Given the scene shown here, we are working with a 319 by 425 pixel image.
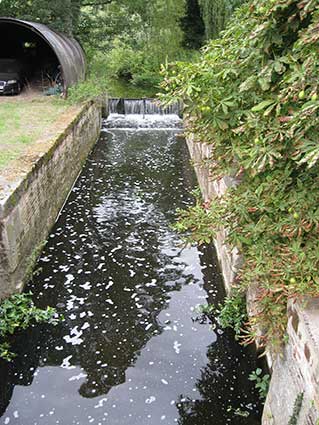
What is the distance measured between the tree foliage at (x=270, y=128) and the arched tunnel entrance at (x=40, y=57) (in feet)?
30.3

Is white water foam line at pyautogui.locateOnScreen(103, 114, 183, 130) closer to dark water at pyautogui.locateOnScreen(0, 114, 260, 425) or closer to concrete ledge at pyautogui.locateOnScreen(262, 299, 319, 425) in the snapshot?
dark water at pyautogui.locateOnScreen(0, 114, 260, 425)

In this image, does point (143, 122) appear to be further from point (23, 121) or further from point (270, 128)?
point (270, 128)

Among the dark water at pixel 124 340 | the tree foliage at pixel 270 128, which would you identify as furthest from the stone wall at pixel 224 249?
the tree foliage at pixel 270 128

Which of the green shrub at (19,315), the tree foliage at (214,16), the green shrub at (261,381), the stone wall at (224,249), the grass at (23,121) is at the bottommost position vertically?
the green shrub at (261,381)

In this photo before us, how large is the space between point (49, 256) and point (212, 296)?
2.53m

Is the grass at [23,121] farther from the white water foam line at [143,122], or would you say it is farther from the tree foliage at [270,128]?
the tree foliage at [270,128]

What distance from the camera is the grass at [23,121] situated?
6.93 meters

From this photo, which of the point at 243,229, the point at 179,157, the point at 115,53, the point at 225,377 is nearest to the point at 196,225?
the point at 243,229

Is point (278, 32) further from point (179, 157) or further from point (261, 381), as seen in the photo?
point (179, 157)

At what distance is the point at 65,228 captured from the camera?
7086 mm

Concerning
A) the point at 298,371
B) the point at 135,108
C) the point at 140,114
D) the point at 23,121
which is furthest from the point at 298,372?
the point at 135,108

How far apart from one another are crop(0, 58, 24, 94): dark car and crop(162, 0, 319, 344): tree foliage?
33.3 feet

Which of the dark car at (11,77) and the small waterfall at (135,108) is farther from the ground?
the dark car at (11,77)

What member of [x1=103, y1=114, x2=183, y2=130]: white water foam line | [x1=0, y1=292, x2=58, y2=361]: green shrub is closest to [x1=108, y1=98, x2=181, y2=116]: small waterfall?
[x1=103, y1=114, x2=183, y2=130]: white water foam line
